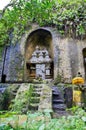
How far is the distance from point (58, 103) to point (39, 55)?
25.1ft

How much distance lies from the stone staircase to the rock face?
4.48m

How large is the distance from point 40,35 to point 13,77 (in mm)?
4020

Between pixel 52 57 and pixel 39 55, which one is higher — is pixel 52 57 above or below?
below

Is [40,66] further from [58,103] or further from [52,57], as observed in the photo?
[58,103]

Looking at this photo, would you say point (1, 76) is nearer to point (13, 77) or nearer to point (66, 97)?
point (13, 77)

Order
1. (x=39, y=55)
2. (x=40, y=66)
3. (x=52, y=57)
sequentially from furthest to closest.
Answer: (x=39, y=55)
(x=52, y=57)
(x=40, y=66)

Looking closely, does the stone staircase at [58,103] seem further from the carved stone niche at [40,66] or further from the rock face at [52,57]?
the carved stone niche at [40,66]

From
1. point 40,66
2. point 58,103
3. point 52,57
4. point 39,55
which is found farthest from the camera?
point 39,55

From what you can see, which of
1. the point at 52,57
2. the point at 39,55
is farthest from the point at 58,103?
the point at 39,55

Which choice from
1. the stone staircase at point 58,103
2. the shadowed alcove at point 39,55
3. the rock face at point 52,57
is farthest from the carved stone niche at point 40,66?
the stone staircase at point 58,103

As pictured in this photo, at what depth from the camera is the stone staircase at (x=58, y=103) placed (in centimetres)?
685

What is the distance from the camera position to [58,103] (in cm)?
774

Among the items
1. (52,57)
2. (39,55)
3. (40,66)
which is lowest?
(40,66)

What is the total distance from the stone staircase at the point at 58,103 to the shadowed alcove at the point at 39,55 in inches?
214
